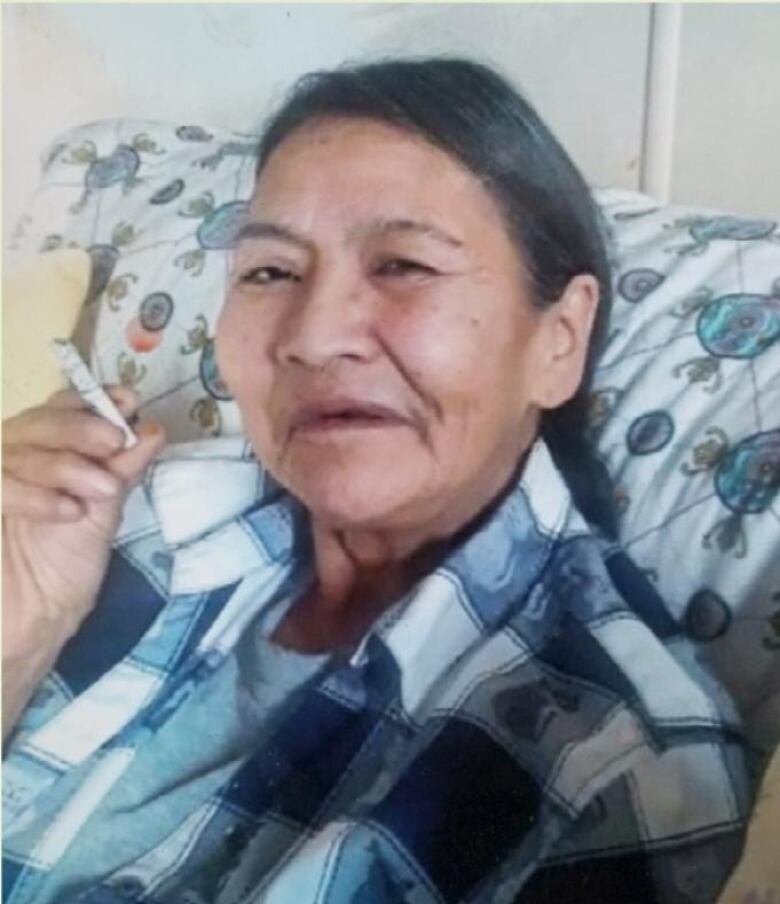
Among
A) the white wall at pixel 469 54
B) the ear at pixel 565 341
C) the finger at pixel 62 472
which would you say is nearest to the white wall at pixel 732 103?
the white wall at pixel 469 54

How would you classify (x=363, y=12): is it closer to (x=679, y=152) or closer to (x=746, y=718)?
(x=679, y=152)

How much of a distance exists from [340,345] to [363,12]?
0.53 ft

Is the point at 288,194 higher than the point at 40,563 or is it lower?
higher

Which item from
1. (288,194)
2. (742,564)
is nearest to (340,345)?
(288,194)

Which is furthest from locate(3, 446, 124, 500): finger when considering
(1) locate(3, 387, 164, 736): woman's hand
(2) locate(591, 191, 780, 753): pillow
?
(2) locate(591, 191, 780, 753): pillow

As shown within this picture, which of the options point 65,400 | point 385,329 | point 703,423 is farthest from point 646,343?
point 65,400

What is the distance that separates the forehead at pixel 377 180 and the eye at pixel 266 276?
2 cm

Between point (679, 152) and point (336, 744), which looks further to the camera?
point (679, 152)

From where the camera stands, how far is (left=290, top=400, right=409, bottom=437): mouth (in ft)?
1.82

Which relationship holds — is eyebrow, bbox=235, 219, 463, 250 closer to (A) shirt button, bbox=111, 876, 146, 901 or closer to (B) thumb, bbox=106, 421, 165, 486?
(B) thumb, bbox=106, 421, 165, 486

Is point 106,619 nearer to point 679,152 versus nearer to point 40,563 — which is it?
point 40,563

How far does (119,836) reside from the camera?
0.55 m

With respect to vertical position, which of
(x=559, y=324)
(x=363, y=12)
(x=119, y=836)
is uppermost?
(x=363, y=12)

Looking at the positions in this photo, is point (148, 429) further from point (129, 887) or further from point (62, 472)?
point (129, 887)
